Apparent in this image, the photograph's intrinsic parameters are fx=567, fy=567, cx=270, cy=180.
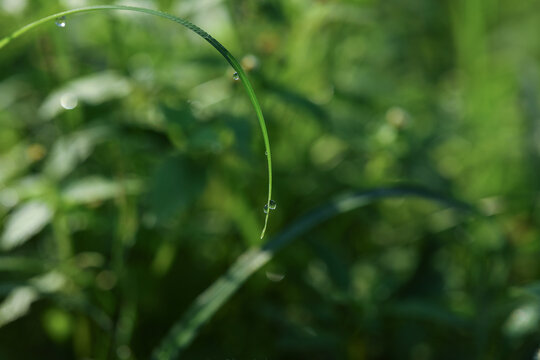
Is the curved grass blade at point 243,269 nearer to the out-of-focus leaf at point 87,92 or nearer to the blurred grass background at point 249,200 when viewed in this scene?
the blurred grass background at point 249,200

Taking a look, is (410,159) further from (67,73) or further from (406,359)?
(67,73)

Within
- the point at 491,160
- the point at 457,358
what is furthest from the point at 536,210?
the point at 457,358

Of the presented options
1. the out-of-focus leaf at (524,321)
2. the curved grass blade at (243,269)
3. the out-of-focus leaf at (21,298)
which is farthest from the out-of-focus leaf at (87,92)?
the out-of-focus leaf at (524,321)

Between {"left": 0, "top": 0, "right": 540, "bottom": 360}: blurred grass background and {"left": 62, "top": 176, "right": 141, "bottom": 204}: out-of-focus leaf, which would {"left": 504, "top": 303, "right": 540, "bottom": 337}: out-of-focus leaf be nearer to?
{"left": 0, "top": 0, "right": 540, "bottom": 360}: blurred grass background

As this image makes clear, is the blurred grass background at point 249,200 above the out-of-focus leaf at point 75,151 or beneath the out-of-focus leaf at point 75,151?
beneath

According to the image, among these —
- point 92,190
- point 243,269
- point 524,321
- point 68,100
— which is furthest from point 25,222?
point 524,321

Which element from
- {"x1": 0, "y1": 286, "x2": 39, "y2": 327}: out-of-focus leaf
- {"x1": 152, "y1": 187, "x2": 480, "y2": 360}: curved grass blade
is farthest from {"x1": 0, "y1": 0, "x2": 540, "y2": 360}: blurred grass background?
{"x1": 152, "y1": 187, "x2": 480, "y2": 360}: curved grass blade
